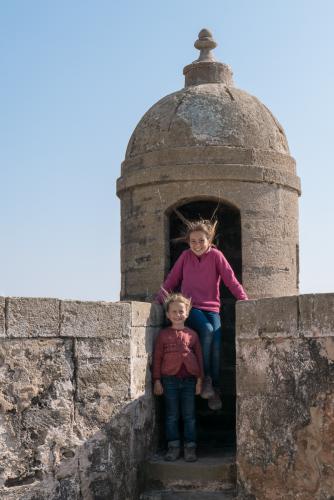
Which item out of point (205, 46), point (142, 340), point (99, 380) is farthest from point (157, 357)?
point (205, 46)

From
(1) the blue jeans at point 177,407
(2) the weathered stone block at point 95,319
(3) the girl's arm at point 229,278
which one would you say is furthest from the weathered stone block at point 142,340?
(3) the girl's arm at point 229,278

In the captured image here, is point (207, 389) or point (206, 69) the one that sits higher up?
point (206, 69)

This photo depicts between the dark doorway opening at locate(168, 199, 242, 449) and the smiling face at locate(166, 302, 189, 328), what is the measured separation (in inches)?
59.4

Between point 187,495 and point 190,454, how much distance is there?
31cm

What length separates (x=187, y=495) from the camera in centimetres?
500

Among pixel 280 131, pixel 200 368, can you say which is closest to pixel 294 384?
pixel 200 368

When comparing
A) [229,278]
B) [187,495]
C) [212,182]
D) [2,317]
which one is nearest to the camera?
[2,317]

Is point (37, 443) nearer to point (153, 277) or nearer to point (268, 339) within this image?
point (268, 339)

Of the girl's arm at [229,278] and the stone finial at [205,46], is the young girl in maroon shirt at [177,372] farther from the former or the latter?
the stone finial at [205,46]

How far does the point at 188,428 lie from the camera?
17.3 feet

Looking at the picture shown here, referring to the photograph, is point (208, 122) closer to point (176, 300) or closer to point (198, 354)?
point (176, 300)

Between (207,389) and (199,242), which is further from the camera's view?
(199,242)

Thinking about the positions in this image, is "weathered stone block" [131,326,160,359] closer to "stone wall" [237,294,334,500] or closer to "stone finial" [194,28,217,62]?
"stone wall" [237,294,334,500]

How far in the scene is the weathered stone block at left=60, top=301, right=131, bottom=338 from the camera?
4.59 metres
